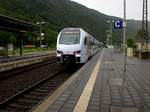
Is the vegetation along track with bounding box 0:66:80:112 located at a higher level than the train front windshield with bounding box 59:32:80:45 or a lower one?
lower

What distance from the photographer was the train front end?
24.9 m

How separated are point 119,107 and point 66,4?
150m

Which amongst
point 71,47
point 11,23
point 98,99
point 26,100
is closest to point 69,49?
point 71,47

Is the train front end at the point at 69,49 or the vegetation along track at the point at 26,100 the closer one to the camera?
the vegetation along track at the point at 26,100

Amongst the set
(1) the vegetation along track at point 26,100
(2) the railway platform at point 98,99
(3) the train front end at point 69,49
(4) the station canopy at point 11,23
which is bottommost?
(1) the vegetation along track at point 26,100

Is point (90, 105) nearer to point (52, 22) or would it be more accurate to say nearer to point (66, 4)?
point (52, 22)

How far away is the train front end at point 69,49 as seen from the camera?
81.8 ft

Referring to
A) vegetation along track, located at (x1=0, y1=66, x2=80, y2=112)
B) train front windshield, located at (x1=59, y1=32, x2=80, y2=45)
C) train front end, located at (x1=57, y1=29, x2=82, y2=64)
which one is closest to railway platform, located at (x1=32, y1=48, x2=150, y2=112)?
vegetation along track, located at (x1=0, y1=66, x2=80, y2=112)

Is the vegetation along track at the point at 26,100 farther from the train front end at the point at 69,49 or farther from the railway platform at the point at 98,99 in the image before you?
the train front end at the point at 69,49

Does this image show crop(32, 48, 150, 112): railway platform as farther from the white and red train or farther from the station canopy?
the station canopy

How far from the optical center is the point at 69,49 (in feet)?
81.8

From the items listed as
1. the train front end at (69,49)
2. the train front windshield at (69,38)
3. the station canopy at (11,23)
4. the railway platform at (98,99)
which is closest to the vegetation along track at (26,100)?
the railway platform at (98,99)

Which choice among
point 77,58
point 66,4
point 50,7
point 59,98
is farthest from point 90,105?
point 66,4

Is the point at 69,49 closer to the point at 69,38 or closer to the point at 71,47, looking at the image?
the point at 71,47
